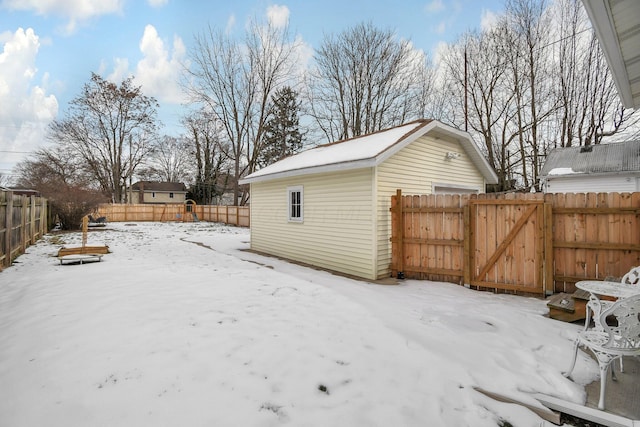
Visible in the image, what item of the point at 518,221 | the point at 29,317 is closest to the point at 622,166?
the point at 518,221

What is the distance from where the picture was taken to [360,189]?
6953 millimetres

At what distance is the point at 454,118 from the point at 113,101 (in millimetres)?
27310

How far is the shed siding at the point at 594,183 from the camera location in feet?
42.0

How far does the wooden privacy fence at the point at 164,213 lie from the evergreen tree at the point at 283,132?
6.28m

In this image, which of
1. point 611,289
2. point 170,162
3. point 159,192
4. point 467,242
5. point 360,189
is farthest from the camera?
point 159,192

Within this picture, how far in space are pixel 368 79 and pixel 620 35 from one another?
63.1 ft

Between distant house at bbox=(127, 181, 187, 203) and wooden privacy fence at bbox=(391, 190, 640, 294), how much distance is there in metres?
41.5

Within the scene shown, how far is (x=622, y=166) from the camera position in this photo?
12820 millimetres

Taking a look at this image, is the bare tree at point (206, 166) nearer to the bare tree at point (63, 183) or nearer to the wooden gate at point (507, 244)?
the bare tree at point (63, 183)

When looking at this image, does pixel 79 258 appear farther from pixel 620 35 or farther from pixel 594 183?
pixel 594 183

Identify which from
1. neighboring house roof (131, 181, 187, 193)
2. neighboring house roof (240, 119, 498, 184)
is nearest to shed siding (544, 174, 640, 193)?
A: neighboring house roof (240, 119, 498, 184)

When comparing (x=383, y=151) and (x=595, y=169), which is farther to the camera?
(x=595, y=169)

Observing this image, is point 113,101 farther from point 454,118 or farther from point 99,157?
point 454,118

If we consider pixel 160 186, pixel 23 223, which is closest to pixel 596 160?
pixel 23 223
